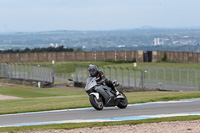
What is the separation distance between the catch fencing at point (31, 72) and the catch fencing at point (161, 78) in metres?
13.2

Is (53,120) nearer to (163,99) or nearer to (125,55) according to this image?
(163,99)

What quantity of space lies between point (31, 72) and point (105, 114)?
164ft

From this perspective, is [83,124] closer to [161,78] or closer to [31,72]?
[161,78]

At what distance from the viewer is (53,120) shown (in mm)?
15672

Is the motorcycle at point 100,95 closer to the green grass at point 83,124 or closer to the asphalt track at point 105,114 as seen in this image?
the asphalt track at point 105,114

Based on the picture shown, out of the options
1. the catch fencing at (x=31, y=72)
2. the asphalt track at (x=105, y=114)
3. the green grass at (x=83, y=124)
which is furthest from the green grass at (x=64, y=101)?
the catch fencing at (x=31, y=72)

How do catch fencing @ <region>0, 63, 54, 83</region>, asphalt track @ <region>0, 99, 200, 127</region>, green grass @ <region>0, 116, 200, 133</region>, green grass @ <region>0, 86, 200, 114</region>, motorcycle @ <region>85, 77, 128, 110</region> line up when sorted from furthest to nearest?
catch fencing @ <region>0, 63, 54, 83</region>
green grass @ <region>0, 86, 200, 114</region>
motorcycle @ <region>85, 77, 128, 110</region>
asphalt track @ <region>0, 99, 200, 127</region>
green grass @ <region>0, 116, 200, 133</region>

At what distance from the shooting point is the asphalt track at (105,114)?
50.6ft

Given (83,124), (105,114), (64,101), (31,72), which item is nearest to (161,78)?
(64,101)

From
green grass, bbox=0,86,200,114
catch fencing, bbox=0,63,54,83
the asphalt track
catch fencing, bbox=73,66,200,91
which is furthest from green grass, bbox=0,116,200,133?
catch fencing, bbox=0,63,54,83

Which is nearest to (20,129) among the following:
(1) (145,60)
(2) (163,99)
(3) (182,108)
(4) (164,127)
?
(4) (164,127)

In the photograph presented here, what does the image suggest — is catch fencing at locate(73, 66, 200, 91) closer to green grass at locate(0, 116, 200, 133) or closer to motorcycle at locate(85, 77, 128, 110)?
motorcycle at locate(85, 77, 128, 110)

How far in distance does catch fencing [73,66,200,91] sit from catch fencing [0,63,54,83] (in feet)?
43.2

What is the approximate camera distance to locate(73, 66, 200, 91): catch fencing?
134 feet
